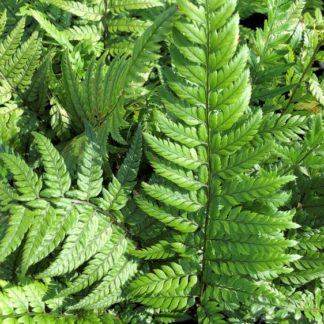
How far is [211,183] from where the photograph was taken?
4.33 feet

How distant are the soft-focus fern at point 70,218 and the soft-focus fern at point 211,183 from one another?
91 millimetres

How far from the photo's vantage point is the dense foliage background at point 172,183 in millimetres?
1224

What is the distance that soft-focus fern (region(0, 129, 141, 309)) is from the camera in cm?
126

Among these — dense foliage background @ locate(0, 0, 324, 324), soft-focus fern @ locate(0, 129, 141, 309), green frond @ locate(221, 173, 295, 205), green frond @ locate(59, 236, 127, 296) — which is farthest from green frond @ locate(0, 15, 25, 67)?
green frond @ locate(221, 173, 295, 205)

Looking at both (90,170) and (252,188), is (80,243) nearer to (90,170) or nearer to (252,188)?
(90,170)

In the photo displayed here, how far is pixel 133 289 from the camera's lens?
136 centimetres

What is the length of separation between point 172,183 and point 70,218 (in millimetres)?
299

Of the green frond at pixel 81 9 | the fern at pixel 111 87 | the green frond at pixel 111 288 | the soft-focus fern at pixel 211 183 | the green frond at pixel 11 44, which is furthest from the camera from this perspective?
the green frond at pixel 81 9

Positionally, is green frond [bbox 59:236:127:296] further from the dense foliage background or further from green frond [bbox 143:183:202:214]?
green frond [bbox 143:183:202:214]

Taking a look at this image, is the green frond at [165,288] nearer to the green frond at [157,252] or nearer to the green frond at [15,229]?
the green frond at [157,252]

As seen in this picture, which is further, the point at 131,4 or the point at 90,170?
the point at 131,4

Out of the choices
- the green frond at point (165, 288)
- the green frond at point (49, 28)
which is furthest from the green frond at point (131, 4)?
the green frond at point (165, 288)

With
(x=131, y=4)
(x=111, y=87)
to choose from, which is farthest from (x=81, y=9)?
(x=111, y=87)

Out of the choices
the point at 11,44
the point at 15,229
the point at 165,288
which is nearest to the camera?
the point at 15,229
